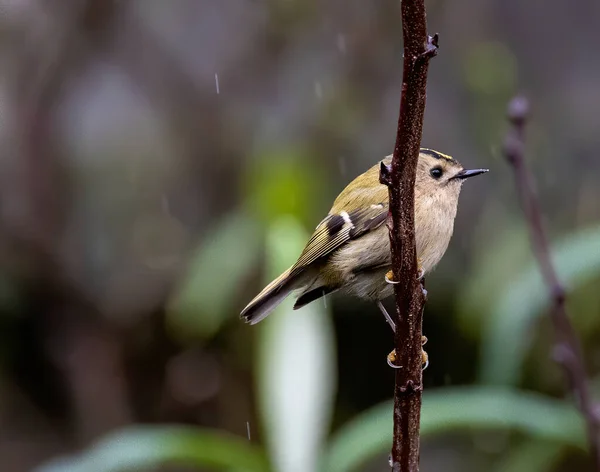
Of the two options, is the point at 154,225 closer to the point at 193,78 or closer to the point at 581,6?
the point at 193,78

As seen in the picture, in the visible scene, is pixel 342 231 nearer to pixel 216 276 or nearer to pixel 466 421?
pixel 466 421

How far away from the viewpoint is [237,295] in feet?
14.6

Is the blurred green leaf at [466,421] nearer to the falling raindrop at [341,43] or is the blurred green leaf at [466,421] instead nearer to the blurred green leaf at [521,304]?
the blurred green leaf at [521,304]

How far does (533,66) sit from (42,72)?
279cm

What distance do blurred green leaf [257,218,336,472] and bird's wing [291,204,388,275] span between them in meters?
0.21

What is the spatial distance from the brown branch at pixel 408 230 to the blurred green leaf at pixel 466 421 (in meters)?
1.02

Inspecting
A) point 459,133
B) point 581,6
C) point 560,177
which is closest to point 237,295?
point 459,133

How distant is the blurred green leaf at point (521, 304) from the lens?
9.71 ft

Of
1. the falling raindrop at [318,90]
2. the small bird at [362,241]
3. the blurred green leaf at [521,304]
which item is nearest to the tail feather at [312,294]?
the small bird at [362,241]

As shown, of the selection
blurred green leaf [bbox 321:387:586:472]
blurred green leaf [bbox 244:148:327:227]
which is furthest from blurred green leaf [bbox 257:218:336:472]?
blurred green leaf [bbox 244:148:327:227]

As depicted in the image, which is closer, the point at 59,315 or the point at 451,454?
the point at 451,454

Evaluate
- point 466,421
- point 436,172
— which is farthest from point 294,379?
point 436,172

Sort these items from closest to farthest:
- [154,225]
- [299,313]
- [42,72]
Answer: [299,313], [42,72], [154,225]

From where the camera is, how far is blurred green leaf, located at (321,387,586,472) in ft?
9.04
